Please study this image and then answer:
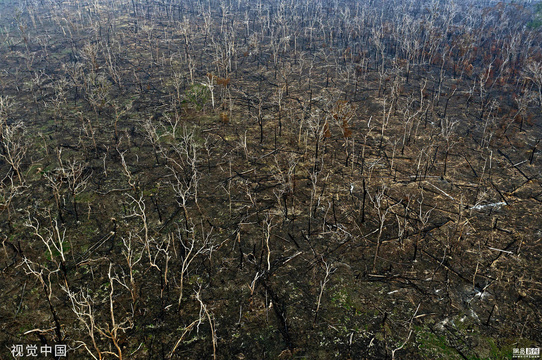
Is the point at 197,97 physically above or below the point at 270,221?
above

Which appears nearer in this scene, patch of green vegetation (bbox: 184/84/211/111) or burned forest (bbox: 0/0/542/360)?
burned forest (bbox: 0/0/542/360)

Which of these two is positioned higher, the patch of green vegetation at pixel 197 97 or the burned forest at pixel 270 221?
the patch of green vegetation at pixel 197 97

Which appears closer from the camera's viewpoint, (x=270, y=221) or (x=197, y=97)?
(x=270, y=221)

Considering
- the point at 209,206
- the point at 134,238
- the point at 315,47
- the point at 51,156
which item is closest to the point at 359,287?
the point at 209,206

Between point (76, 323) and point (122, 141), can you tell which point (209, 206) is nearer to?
point (76, 323)

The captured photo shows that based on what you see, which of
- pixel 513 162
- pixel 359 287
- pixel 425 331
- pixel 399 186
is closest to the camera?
pixel 425 331

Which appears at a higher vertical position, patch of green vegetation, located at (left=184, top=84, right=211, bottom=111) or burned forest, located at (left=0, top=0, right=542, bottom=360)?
patch of green vegetation, located at (left=184, top=84, right=211, bottom=111)

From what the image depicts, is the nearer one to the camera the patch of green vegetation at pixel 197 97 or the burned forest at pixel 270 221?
the burned forest at pixel 270 221

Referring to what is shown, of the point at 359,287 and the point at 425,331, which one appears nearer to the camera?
the point at 425,331
